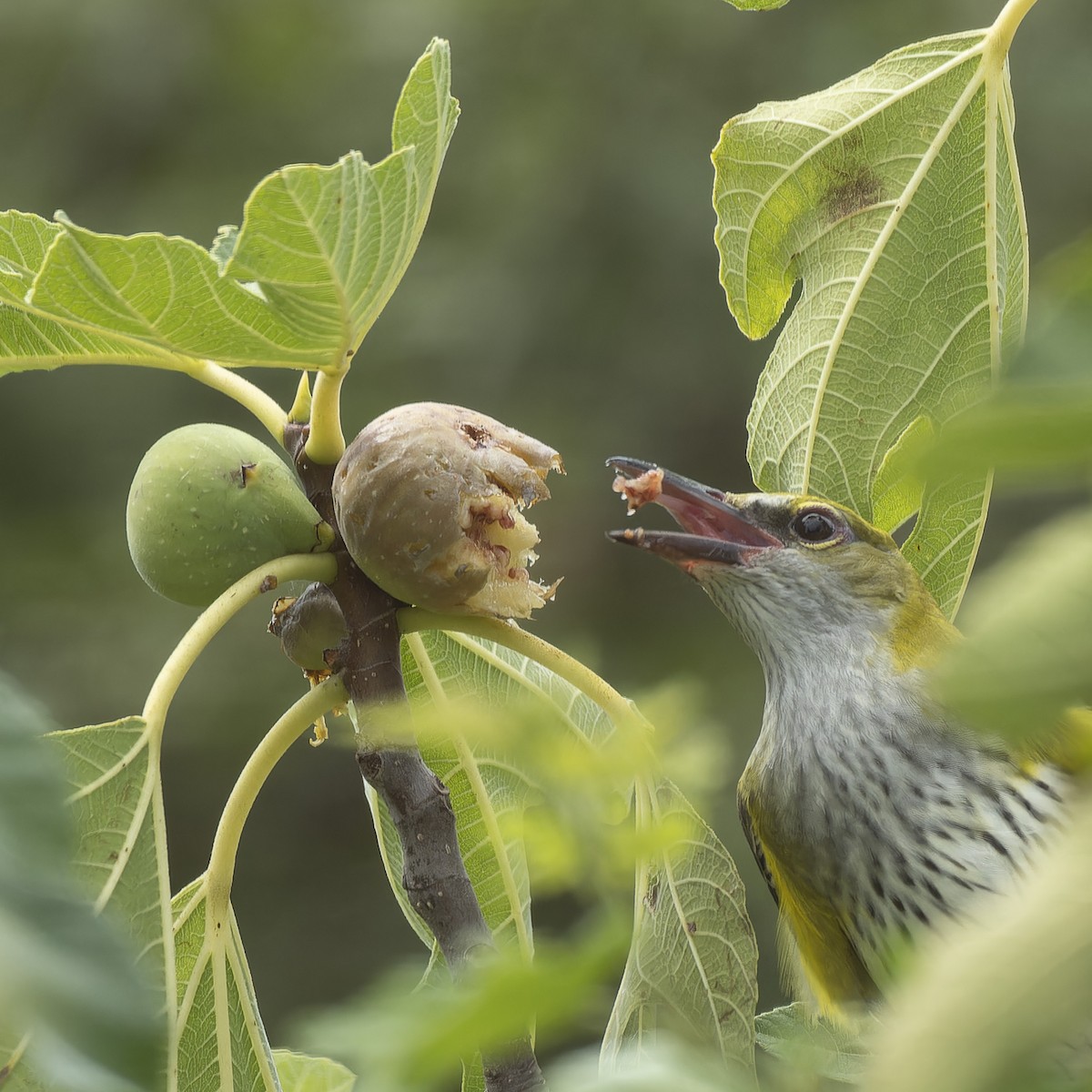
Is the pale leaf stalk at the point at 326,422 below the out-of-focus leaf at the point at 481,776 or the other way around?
the other way around

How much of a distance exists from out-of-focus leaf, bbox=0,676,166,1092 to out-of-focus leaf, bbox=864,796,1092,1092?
19 cm

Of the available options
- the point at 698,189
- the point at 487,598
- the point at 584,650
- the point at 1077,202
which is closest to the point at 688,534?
the point at 487,598

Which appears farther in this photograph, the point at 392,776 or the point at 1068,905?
the point at 392,776

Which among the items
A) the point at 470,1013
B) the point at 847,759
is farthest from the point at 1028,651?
the point at 847,759

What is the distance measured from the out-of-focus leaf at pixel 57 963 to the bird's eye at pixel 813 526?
4.82ft

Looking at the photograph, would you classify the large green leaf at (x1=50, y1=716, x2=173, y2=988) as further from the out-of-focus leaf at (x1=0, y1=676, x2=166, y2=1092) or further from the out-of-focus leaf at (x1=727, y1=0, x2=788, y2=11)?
the out-of-focus leaf at (x1=727, y1=0, x2=788, y2=11)

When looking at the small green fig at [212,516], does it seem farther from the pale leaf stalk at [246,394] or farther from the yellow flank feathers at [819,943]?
the yellow flank feathers at [819,943]

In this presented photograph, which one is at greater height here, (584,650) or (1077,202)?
(1077,202)

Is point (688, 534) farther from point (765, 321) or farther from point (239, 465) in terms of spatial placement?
point (239, 465)

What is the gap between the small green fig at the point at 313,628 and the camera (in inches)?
40.6

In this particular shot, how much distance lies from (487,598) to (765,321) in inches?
21.4

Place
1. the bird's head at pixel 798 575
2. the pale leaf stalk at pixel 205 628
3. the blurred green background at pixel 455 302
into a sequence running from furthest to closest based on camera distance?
the blurred green background at pixel 455 302, the bird's head at pixel 798 575, the pale leaf stalk at pixel 205 628

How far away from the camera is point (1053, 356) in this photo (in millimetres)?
282

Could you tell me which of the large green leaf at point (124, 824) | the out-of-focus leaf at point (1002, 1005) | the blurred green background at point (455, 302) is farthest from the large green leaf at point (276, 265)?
the blurred green background at point (455, 302)
